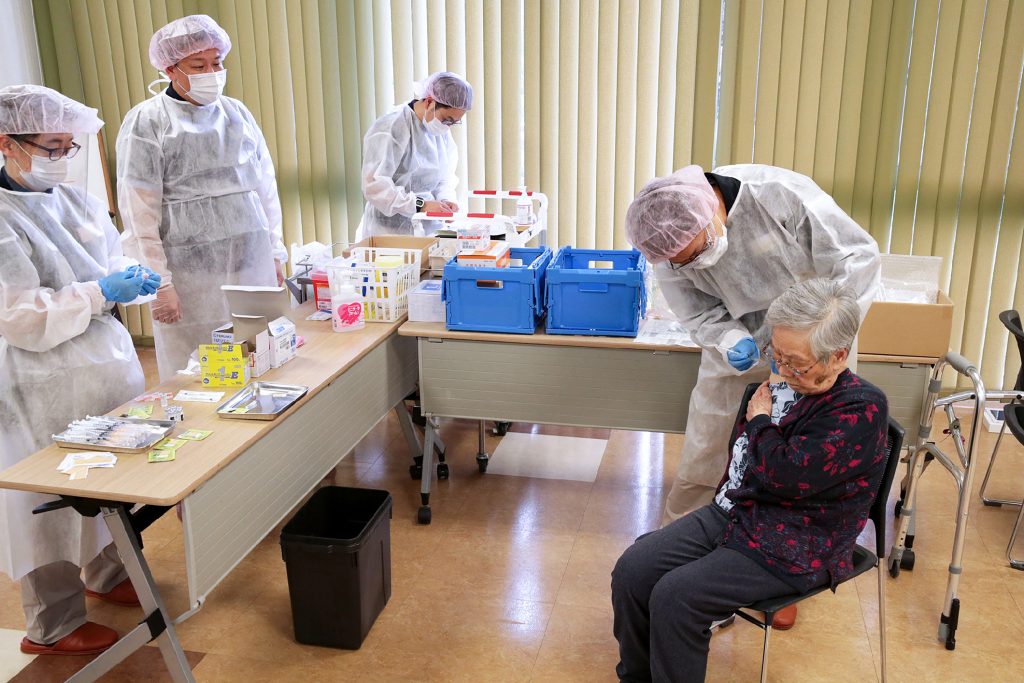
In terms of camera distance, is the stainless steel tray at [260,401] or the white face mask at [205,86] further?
the white face mask at [205,86]

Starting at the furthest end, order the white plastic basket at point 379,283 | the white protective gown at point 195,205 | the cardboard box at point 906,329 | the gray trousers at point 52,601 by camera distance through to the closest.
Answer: the white plastic basket at point 379,283, the white protective gown at point 195,205, the cardboard box at point 906,329, the gray trousers at point 52,601

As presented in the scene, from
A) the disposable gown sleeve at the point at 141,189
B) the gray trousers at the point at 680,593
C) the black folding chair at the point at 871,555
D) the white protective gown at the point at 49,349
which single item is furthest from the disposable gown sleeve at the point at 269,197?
the black folding chair at the point at 871,555

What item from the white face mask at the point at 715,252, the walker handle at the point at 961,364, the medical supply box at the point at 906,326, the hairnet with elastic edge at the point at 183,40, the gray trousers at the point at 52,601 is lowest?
the gray trousers at the point at 52,601

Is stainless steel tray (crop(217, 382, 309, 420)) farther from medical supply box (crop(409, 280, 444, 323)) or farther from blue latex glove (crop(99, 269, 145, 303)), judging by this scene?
medical supply box (crop(409, 280, 444, 323))

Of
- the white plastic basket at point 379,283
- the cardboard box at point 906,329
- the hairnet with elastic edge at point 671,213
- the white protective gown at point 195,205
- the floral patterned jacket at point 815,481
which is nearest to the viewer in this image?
the floral patterned jacket at point 815,481

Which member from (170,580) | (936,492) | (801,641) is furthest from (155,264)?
(936,492)

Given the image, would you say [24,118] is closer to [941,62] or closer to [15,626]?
[15,626]

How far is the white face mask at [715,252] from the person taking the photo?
7.02ft

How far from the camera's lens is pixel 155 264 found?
113 inches

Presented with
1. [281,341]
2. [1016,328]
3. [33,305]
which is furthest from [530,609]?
[1016,328]

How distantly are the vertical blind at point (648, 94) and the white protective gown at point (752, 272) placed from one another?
1.92m

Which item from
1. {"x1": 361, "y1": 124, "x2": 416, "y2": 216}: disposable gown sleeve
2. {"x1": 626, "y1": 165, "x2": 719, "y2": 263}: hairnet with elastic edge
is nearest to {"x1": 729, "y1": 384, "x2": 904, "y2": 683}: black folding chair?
{"x1": 626, "y1": 165, "x2": 719, "y2": 263}: hairnet with elastic edge

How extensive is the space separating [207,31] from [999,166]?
3.41 m

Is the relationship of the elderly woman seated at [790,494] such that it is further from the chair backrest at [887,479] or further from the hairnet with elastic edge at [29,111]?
Result: the hairnet with elastic edge at [29,111]
